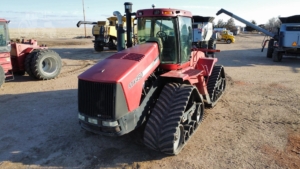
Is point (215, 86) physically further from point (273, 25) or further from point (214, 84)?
point (273, 25)

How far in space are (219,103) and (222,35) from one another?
23.6m

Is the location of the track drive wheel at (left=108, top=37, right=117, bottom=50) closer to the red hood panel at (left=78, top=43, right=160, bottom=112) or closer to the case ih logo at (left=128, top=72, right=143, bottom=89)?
the red hood panel at (left=78, top=43, right=160, bottom=112)

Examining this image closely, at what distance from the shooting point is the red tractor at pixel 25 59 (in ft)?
28.0

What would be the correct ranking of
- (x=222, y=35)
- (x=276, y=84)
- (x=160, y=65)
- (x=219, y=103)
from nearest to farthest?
(x=160, y=65) < (x=219, y=103) < (x=276, y=84) < (x=222, y=35)

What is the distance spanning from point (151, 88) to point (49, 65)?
7322mm

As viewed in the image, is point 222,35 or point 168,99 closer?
point 168,99

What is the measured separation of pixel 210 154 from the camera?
4.26 metres

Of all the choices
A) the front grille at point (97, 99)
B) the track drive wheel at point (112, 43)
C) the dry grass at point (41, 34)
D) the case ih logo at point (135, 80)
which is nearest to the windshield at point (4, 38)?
the front grille at point (97, 99)

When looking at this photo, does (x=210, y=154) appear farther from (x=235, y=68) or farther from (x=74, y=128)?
(x=235, y=68)

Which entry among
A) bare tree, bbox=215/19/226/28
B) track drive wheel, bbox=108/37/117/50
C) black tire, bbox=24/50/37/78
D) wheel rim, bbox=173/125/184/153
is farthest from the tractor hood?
bare tree, bbox=215/19/226/28

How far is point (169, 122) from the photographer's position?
3.94 m

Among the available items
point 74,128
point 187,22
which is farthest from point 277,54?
point 74,128

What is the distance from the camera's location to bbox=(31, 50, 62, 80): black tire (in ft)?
30.3

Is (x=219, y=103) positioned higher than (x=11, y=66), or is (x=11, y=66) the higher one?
(x=11, y=66)
